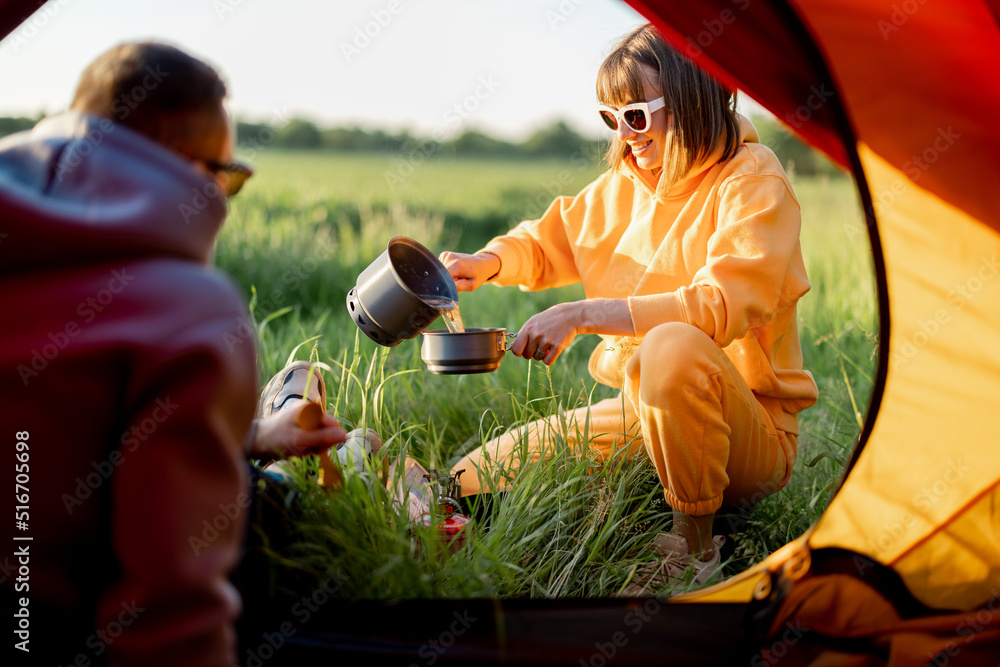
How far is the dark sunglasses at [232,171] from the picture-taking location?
1278mm

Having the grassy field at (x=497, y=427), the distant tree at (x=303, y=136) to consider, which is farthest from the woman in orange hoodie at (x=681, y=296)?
the distant tree at (x=303, y=136)

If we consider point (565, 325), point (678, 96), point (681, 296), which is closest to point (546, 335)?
point (565, 325)

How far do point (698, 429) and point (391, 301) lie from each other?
798 mm

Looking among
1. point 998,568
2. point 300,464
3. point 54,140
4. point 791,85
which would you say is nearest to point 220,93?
point 54,140

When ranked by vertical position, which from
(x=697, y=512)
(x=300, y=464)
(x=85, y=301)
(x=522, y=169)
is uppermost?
(x=85, y=301)

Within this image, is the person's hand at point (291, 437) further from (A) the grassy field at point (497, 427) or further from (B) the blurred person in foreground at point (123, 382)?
(B) the blurred person in foreground at point (123, 382)

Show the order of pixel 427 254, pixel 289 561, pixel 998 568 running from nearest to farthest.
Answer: pixel 289 561
pixel 998 568
pixel 427 254

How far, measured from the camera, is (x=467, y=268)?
7.64 feet

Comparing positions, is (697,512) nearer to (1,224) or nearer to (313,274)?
(1,224)

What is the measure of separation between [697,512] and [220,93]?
1448 millimetres

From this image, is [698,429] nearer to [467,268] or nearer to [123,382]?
[467,268]

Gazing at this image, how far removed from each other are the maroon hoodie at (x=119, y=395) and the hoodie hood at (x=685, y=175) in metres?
1.40

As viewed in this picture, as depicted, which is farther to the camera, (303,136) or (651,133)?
(303,136)

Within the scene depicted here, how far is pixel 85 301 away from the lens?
1058 millimetres
